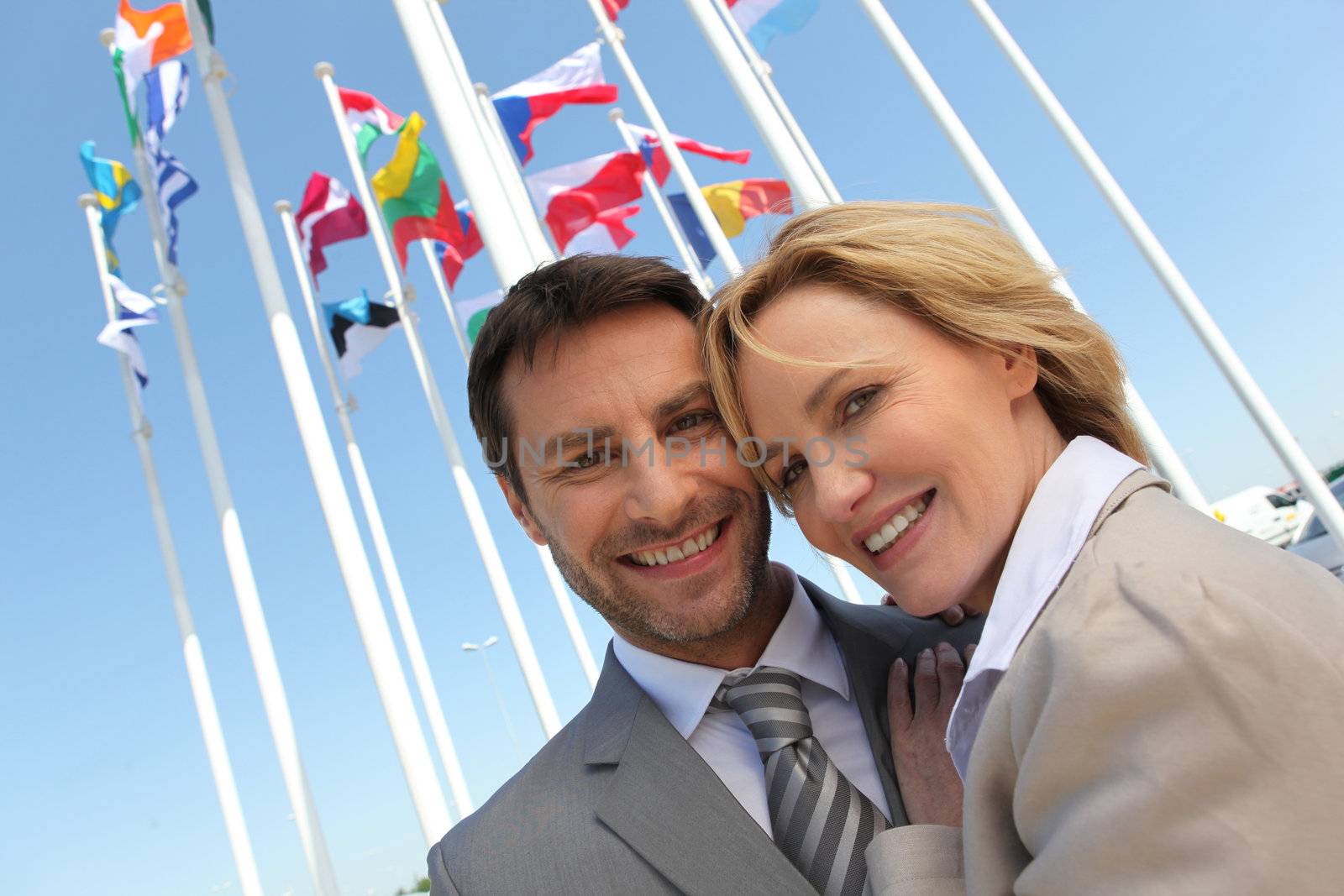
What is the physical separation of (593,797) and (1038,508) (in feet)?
3.89

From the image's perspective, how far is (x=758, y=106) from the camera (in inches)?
289

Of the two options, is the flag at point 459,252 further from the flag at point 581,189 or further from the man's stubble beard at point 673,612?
the man's stubble beard at point 673,612

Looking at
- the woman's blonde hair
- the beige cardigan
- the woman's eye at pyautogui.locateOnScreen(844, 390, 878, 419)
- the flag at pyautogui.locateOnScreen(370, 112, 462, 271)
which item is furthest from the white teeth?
the flag at pyautogui.locateOnScreen(370, 112, 462, 271)

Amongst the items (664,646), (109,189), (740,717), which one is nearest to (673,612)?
(664,646)

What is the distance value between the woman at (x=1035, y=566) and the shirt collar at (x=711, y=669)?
247 millimetres

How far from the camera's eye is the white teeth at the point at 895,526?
68.4 inches

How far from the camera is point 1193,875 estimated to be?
0.90 m

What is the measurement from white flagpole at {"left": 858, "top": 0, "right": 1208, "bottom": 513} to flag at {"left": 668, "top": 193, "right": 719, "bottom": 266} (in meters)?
5.07

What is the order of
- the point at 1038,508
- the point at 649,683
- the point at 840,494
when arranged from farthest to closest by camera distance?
the point at 649,683, the point at 840,494, the point at 1038,508

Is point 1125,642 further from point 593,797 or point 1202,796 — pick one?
point 593,797

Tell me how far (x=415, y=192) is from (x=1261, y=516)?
19.3 meters

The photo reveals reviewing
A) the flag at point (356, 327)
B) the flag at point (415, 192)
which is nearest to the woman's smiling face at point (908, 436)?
the flag at point (415, 192)

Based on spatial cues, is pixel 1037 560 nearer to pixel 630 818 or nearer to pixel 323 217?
pixel 630 818

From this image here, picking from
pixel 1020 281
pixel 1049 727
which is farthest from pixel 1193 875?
pixel 1020 281
